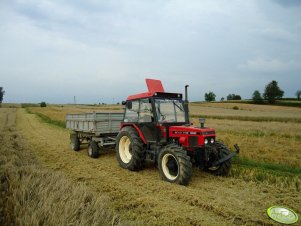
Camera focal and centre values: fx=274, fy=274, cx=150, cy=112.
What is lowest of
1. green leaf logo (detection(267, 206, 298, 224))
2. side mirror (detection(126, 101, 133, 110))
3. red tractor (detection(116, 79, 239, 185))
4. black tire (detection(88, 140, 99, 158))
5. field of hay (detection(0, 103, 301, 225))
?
green leaf logo (detection(267, 206, 298, 224))

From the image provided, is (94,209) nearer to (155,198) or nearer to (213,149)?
(155,198)

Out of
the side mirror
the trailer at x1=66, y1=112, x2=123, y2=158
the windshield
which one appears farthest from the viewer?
the trailer at x1=66, y1=112, x2=123, y2=158

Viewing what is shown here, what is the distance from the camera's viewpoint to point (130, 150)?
27.5 ft

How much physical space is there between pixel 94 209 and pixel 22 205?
3.29 feet

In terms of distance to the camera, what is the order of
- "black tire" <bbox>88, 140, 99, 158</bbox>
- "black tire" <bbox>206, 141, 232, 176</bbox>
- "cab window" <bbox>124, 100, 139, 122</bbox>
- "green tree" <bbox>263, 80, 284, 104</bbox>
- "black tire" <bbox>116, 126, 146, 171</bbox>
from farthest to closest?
"green tree" <bbox>263, 80, 284, 104</bbox>
"black tire" <bbox>88, 140, 99, 158</bbox>
"cab window" <bbox>124, 100, 139, 122</bbox>
"black tire" <bbox>116, 126, 146, 171</bbox>
"black tire" <bbox>206, 141, 232, 176</bbox>

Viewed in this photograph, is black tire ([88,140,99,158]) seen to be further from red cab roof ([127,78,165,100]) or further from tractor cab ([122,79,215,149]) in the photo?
red cab roof ([127,78,165,100])

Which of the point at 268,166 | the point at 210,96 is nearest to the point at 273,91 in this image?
the point at 210,96

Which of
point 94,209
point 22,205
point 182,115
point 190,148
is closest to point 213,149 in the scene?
point 190,148

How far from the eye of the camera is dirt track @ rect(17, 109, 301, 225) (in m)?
4.65

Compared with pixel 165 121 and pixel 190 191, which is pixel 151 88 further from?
pixel 190 191

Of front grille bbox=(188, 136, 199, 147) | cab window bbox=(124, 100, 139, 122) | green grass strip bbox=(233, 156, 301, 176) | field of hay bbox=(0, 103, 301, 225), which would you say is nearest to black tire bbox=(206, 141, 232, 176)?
field of hay bbox=(0, 103, 301, 225)

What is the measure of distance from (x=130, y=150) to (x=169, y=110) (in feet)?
6.00

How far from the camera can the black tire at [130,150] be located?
25.1 feet

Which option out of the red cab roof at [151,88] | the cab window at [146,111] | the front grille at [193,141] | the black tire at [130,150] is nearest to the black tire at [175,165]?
the front grille at [193,141]
